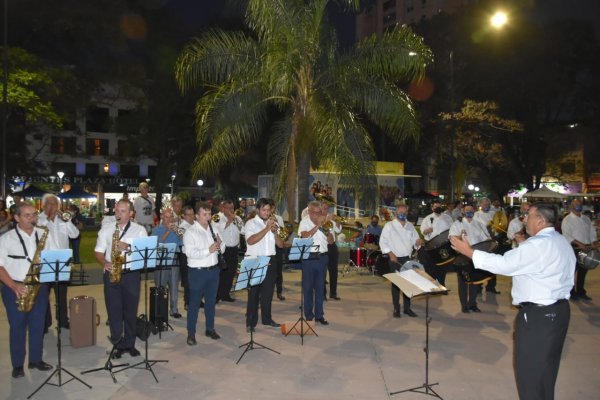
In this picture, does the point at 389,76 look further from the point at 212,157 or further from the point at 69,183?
the point at 69,183

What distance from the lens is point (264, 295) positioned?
28.8 feet

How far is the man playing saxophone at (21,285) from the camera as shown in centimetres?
626

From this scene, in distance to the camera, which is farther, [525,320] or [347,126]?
[347,126]

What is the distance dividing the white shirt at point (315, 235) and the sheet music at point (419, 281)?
9.32ft

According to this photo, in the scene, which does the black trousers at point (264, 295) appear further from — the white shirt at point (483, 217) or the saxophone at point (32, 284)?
the white shirt at point (483, 217)

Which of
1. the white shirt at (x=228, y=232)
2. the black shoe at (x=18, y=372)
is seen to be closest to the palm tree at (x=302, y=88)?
the white shirt at (x=228, y=232)

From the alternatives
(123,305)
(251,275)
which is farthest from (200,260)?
(123,305)

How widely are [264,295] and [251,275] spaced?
4.95 ft

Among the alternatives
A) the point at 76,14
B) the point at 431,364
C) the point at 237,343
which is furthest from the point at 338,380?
the point at 76,14

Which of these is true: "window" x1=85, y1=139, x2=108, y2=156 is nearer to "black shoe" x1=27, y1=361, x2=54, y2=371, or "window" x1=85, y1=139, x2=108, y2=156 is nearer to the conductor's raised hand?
"black shoe" x1=27, y1=361, x2=54, y2=371

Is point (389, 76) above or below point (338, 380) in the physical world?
above

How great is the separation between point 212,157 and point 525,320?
945 cm

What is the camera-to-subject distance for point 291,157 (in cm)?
1321

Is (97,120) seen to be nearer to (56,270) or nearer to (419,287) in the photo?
(56,270)
